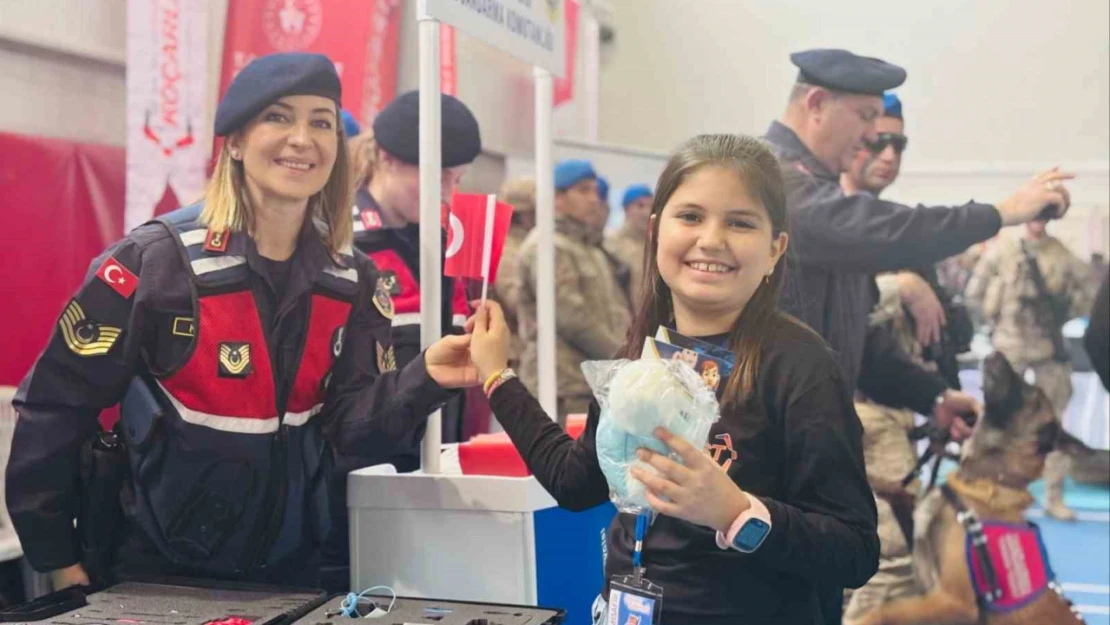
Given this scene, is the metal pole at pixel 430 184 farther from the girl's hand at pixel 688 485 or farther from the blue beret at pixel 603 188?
the blue beret at pixel 603 188

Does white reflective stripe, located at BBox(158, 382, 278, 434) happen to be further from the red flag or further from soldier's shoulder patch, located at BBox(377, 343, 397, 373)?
the red flag

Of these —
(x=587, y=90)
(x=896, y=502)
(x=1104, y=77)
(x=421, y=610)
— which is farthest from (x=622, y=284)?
(x=421, y=610)

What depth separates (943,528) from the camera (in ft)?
12.8

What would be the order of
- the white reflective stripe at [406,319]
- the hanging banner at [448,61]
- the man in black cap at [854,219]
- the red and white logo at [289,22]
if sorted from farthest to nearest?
the hanging banner at [448,61] < the man in black cap at [854,219] < the red and white logo at [289,22] < the white reflective stripe at [406,319]

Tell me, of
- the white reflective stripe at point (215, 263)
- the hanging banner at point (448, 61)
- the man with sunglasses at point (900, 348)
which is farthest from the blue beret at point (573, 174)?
the white reflective stripe at point (215, 263)

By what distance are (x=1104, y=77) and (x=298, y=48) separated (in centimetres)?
258

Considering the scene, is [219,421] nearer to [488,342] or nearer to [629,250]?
[488,342]

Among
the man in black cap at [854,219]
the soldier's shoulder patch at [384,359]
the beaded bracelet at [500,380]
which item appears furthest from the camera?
the man in black cap at [854,219]

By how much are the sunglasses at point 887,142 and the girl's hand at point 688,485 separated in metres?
2.57

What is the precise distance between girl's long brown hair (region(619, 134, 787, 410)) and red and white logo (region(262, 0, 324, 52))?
1709 millimetres

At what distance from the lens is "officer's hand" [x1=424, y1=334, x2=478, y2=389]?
2.11 meters

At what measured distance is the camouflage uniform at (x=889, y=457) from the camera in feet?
12.4

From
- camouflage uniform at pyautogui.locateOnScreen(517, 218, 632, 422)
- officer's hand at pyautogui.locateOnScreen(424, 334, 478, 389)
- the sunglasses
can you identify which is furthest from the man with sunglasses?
officer's hand at pyautogui.locateOnScreen(424, 334, 478, 389)

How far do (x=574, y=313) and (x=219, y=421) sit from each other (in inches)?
117
